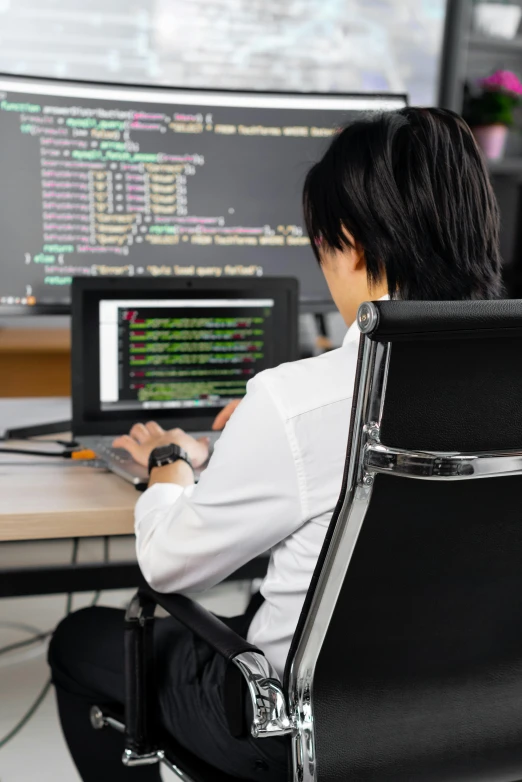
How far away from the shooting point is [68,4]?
3.33 meters

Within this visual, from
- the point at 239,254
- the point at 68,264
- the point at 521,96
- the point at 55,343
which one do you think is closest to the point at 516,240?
the point at 521,96

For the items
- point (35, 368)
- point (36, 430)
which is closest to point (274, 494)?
point (36, 430)

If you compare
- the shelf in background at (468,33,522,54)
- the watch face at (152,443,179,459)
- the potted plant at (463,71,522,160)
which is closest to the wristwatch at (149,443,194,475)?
the watch face at (152,443,179,459)

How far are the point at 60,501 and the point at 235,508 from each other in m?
0.37

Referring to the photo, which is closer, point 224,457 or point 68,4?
point 224,457

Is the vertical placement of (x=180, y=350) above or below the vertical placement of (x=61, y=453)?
above

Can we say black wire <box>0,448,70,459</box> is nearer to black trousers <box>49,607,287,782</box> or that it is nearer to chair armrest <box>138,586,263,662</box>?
black trousers <box>49,607,287,782</box>

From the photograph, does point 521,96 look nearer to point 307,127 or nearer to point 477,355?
point 307,127

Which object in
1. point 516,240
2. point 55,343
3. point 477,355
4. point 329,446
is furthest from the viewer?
point 516,240

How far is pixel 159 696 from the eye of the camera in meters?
1.06

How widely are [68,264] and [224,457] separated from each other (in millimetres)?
914

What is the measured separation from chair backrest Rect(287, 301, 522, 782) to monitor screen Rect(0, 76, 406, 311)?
0.95 meters

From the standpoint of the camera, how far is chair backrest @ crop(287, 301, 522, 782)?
2.31 feet

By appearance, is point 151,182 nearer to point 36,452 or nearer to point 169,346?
point 169,346
